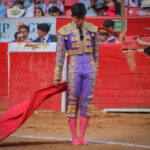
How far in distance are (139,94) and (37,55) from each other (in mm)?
2120

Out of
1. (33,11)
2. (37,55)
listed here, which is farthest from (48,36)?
(33,11)

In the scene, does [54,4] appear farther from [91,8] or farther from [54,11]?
[91,8]

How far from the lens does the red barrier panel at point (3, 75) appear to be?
9148 millimetres

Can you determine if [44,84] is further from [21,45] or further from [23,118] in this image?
[23,118]

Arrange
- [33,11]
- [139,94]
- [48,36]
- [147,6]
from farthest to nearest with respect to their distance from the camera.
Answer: [33,11] → [147,6] → [48,36] → [139,94]

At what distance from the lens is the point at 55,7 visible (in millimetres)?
10539

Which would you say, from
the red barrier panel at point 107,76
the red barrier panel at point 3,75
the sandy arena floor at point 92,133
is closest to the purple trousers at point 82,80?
the sandy arena floor at point 92,133

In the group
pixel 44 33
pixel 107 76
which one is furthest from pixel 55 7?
pixel 107 76

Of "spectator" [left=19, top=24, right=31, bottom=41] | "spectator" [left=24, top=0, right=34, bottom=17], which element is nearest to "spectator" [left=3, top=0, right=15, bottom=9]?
"spectator" [left=24, top=0, right=34, bottom=17]

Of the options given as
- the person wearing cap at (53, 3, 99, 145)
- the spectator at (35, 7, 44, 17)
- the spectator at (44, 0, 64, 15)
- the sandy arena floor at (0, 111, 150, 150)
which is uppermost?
the spectator at (44, 0, 64, 15)

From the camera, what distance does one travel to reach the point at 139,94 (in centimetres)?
834

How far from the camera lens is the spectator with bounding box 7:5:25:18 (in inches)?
436

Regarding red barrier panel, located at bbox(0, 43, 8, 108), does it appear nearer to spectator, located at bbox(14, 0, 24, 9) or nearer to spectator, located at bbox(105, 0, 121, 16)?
spectator, located at bbox(14, 0, 24, 9)

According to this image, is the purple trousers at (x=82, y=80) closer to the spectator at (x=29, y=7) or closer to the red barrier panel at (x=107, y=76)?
the red barrier panel at (x=107, y=76)
